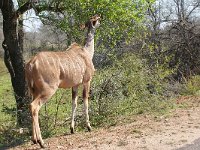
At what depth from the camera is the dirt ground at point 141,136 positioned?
7.39m

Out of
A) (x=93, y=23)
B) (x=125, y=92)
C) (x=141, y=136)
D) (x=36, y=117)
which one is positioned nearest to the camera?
(x=36, y=117)

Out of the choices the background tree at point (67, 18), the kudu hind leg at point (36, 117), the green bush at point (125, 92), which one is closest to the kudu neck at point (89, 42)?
the background tree at point (67, 18)

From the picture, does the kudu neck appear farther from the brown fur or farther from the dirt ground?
the dirt ground

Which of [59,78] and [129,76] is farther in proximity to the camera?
[129,76]

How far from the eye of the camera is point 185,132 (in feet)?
27.2

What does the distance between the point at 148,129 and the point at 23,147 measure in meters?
2.70

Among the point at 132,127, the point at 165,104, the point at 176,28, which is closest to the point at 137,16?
the point at 165,104

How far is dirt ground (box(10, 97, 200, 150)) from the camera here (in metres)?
7.39

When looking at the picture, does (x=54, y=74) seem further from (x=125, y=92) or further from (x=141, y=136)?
(x=125, y=92)

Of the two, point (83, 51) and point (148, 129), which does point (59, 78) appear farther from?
point (148, 129)

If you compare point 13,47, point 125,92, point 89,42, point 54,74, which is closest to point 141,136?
point 54,74

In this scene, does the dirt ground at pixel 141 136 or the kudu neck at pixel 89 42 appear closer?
the dirt ground at pixel 141 136

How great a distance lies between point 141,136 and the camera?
26.4 feet

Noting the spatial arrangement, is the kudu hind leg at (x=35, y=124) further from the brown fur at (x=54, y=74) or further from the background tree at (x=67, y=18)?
the background tree at (x=67, y=18)
